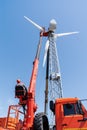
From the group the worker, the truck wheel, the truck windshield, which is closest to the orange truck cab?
the truck windshield

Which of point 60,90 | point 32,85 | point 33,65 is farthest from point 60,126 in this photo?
point 60,90

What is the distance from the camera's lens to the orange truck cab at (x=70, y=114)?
1230cm

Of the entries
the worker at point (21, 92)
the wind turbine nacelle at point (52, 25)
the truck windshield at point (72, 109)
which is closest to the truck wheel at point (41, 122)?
the truck windshield at point (72, 109)

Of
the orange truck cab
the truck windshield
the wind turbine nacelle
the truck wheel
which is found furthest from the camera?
the wind turbine nacelle

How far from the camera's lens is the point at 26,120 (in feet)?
54.5

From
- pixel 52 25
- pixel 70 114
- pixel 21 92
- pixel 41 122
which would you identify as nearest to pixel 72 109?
pixel 70 114

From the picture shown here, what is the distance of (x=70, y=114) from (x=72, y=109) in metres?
0.28

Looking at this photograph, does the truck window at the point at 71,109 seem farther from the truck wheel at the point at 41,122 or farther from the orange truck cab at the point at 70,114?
the truck wheel at the point at 41,122

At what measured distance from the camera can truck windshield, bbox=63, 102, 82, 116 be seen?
12.7 meters

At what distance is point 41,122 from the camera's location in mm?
13812

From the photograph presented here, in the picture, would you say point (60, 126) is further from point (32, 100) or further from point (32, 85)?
point (32, 85)

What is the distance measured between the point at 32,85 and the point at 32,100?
2074 mm

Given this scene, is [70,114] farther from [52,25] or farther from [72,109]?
[52,25]

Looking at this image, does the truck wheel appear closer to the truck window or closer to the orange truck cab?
the orange truck cab
